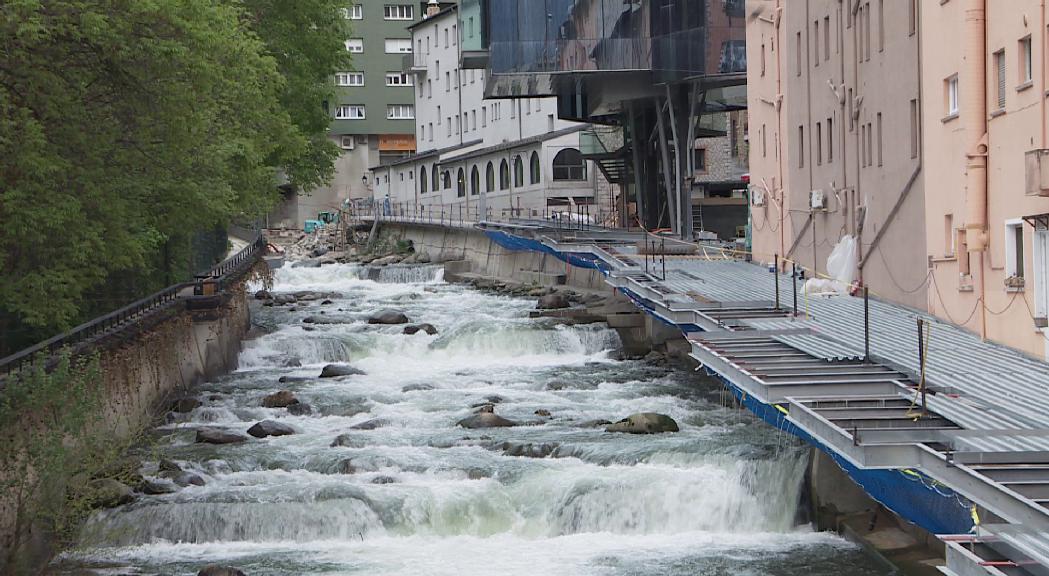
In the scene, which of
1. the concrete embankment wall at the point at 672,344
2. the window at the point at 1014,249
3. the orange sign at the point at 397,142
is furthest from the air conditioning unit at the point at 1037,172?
the orange sign at the point at 397,142

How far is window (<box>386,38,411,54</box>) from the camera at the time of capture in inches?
3797

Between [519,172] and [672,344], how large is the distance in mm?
38234

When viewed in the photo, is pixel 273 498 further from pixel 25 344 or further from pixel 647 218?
pixel 647 218

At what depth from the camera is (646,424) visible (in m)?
23.0

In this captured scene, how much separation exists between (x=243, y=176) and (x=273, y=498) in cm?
1198

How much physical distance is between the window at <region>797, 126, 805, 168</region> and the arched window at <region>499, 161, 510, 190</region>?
38474 mm

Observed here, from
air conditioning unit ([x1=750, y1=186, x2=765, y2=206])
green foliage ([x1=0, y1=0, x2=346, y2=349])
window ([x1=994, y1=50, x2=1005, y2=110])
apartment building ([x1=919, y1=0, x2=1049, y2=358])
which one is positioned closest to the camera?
green foliage ([x1=0, y1=0, x2=346, y2=349])

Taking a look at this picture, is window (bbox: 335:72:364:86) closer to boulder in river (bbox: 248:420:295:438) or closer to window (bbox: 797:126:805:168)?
window (bbox: 797:126:805:168)

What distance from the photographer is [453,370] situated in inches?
1294

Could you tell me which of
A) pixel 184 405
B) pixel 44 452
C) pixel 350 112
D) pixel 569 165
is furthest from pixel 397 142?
pixel 44 452

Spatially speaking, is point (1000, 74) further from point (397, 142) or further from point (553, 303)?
point (397, 142)

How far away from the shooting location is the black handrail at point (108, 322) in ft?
60.3

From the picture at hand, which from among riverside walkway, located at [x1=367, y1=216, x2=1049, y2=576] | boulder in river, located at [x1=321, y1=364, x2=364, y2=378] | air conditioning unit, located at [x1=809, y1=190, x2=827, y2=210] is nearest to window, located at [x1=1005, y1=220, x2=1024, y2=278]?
riverside walkway, located at [x1=367, y1=216, x2=1049, y2=576]

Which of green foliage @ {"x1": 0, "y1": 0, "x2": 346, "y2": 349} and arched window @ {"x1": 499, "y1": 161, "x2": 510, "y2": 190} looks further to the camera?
arched window @ {"x1": 499, "y1": 161, "x2": 510, "y2": 190}
